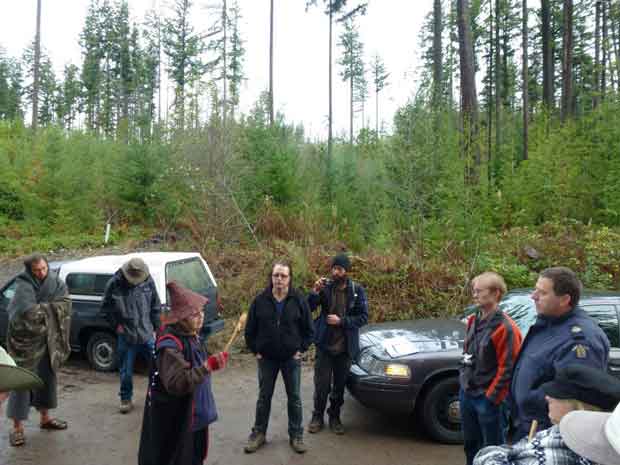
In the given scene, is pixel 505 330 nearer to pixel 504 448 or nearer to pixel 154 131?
pixel 504 448

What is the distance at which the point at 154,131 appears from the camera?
17750mm

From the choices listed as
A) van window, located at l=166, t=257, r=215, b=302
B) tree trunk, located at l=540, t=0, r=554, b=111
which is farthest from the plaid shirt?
tree trunk, located at l=540, t=0, r=554, b=111

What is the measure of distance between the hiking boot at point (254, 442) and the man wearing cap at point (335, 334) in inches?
26.1

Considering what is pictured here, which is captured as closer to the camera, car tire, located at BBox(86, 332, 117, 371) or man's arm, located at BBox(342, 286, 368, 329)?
man's arm, located at BBox(342, 286, 368, 329)

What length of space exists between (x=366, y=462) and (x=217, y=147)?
10.3m

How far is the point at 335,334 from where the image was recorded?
5.59 meters

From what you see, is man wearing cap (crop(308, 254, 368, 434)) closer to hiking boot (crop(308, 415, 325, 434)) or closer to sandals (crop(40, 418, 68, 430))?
hiking boot (crop(308, 415, 325, 434))

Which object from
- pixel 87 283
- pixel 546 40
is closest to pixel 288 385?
pixel 87 283

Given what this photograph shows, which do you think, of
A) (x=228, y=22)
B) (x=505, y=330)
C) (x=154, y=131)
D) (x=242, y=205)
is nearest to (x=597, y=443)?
(x=505, y=330)

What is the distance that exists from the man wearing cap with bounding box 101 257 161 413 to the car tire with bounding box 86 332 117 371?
1648 millimetres

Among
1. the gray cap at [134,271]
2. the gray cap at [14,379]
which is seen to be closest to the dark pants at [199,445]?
the gray cap at [14,379]

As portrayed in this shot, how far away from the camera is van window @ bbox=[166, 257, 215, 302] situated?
310 inches

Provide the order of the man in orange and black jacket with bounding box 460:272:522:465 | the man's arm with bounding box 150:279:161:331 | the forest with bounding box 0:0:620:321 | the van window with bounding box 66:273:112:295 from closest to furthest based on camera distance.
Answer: the man in orange and black jacket with bounding box 460:272:522:465
the man's arm with bounding box 150:279:161:331
the van window with bounding box 66:273:112:295
the forest with bounding box 0:0:620:321

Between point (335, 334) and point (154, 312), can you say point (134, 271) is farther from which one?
point (335, 334)
